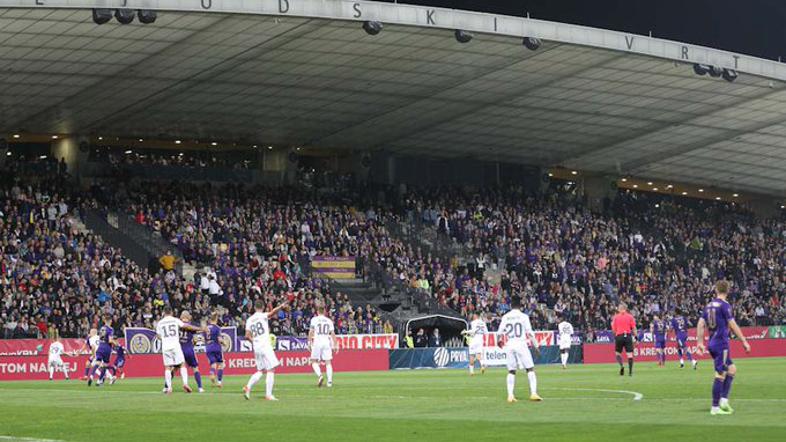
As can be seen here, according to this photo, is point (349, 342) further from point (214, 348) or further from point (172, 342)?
point (172, 342)

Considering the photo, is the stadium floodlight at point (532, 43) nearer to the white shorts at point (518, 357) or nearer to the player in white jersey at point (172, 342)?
the player in white jersey at point (172, 342)

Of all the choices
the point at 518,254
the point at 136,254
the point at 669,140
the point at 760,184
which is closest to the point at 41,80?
the point at 136,254

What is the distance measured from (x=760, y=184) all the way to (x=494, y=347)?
38160mm

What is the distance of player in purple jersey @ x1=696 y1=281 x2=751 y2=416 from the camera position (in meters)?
20.6

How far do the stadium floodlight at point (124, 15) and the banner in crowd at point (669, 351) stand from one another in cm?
2705

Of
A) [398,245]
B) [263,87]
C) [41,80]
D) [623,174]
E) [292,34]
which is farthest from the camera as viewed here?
[623,174]

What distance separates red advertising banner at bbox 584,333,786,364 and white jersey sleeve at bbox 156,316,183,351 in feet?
99.6

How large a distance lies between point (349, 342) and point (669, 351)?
Result: 18.4m

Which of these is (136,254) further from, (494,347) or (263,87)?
(494,347)

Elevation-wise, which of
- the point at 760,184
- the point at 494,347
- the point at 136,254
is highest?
the point at 760,184

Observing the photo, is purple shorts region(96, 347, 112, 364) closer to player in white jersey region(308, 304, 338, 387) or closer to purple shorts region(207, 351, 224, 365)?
purple shorts region(207, 351, 224, 365)

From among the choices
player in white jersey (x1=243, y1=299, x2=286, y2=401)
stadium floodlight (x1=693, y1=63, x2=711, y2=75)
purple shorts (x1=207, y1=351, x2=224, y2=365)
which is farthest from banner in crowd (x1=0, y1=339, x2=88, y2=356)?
stadium floodlight (x1=693, y1=63, x2=711, y2=75)

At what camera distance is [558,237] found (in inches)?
2963

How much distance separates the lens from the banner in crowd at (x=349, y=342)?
2074 inches
